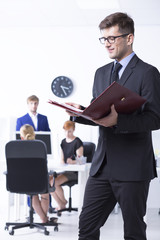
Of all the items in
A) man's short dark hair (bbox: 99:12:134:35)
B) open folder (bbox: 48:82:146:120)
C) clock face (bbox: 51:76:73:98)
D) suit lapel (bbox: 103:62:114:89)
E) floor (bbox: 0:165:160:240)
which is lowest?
floor (bbox: 0:165:160:240)

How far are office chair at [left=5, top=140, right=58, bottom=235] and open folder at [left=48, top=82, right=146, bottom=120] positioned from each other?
260 cm

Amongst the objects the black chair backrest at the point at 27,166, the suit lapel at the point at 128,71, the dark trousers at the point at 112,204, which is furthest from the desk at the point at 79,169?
the suit lapel at the point at 128,71

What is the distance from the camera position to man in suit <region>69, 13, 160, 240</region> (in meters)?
2.12

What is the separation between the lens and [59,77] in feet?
26.8

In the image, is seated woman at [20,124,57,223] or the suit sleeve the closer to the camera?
the suit sleeve

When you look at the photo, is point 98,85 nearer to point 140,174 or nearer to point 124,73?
point 124,73

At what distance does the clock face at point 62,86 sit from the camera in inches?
321

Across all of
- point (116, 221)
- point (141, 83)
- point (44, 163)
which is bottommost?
point (116, 221)

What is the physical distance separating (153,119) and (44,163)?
2670 millimetres

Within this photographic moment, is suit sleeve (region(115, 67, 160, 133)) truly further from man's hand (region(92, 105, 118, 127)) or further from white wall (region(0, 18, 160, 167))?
white wall (region(0, 18, 160, 167))

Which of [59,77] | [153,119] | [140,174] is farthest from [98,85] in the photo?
[59,77]

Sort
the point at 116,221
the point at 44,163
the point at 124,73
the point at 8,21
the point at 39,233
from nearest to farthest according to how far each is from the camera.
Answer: the point at 124,73, the point at 44,163, the point at 39,233, the point at 116,221, the point at 8,21

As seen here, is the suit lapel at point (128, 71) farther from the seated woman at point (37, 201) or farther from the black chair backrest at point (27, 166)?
the seated woman at point (37, 201)

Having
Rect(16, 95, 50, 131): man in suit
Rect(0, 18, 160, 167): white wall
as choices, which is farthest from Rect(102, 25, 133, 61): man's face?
Rect(0, 18, 160, 167): white wall
